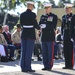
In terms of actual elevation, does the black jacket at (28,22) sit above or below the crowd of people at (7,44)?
above

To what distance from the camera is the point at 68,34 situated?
10.6 m

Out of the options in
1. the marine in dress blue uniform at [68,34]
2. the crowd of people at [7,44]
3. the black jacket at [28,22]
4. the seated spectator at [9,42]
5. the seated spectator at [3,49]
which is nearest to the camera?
the black jacket at [28,22]

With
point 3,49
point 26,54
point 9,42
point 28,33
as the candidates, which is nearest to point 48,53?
point 26,54

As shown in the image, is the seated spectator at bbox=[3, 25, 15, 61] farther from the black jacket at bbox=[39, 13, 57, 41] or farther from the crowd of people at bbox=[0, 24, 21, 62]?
the black jacket at bbox=[39, 13, 57, 41]

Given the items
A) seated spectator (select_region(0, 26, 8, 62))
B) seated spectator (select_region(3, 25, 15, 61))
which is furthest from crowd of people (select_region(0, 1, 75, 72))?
seated spectator (select_region(3, 25, 15, 61))

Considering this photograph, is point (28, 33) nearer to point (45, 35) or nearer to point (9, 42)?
point (45, 35)

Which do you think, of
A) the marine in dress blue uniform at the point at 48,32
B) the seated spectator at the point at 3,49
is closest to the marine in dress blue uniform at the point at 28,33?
the marine in dress blue uniform at the point at 48,32

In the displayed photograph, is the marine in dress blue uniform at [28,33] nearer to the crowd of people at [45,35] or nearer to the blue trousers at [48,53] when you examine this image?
the crowd of people at [45,35]

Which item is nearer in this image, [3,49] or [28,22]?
[28,22]

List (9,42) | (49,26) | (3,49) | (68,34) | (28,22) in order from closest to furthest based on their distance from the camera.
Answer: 1. (28,22)
2. (49,26)
3. (68,34)
4. (3,49)
5. (9,42)

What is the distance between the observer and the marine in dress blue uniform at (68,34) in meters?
10.5

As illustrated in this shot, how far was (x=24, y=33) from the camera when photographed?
392 inches

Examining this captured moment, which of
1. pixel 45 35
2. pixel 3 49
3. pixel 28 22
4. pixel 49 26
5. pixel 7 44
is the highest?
pixel 28 22

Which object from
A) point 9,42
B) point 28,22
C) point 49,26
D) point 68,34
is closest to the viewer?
point 28,22
